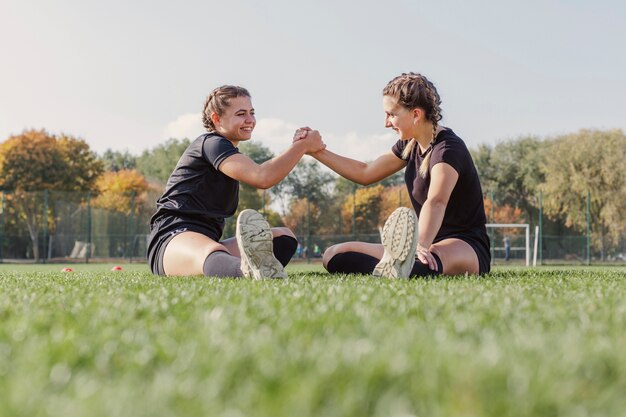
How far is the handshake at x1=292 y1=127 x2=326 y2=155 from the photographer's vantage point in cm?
476

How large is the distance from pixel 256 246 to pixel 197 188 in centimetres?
119

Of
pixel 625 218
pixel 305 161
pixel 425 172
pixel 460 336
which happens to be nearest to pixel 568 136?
pixel 625 218

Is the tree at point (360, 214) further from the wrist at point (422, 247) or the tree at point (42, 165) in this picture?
the wrist at point (422, 247)

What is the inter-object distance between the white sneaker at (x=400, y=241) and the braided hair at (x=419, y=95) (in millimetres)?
885

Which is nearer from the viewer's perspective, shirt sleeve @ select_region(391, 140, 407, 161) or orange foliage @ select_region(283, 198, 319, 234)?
shirt sleeve @ select_region(391, 140, 407, 161)

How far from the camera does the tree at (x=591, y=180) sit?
32031 mm

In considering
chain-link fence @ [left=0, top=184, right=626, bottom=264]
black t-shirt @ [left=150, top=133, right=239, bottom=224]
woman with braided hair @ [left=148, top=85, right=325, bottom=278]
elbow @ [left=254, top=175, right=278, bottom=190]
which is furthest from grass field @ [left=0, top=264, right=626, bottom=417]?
chain-link fence @ [left=0, top=184, right=626, bottom=264]

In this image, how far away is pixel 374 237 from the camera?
23.4 metres

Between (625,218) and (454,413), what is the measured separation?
112 ft

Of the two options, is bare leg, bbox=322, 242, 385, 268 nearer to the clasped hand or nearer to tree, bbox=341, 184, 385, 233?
the clasped hand

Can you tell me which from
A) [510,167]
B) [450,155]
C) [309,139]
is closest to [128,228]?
[309,139]

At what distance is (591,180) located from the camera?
3422 cm

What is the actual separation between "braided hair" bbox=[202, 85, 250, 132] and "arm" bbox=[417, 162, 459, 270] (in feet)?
5.09

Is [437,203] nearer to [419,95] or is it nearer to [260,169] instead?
[419,95]
